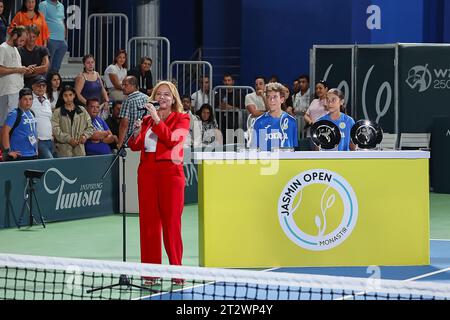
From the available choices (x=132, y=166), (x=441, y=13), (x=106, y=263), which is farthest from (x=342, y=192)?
(x=441, y=13)

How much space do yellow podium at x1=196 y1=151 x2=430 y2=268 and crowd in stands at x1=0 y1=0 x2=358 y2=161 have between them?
1290 millimetres

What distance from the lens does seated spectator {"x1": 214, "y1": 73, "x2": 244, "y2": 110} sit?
23.2 meters

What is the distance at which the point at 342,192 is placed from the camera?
43.7 feet

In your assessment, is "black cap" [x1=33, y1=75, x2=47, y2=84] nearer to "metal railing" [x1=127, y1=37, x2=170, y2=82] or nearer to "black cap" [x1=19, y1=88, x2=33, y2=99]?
"black cap" [x1=19, y1=88, x2=33, y2=99]

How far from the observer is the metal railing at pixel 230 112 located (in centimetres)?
2267

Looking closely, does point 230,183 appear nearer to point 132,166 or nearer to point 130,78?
point 130,78

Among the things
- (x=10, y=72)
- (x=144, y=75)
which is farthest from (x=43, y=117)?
(x=144, y=75)

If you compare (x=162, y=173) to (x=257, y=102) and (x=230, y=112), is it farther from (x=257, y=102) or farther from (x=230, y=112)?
(x=230, y=112)

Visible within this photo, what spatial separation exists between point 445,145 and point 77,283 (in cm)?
1190

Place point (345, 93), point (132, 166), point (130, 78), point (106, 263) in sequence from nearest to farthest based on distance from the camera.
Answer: point (106, 263), point (130, 78), point (132, 166), point (345, 93)

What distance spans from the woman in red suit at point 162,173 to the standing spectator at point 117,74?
9999 mm

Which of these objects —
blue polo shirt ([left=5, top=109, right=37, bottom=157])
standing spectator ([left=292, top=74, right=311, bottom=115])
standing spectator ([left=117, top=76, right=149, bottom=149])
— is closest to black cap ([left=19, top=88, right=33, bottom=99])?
blue polo shirt ([left=5, top=109, right=37, bottom=157])

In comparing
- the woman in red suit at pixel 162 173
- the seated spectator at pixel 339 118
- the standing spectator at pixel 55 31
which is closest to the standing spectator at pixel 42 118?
the standing spectator at pixel 55 31

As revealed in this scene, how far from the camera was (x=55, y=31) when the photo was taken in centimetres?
2125
